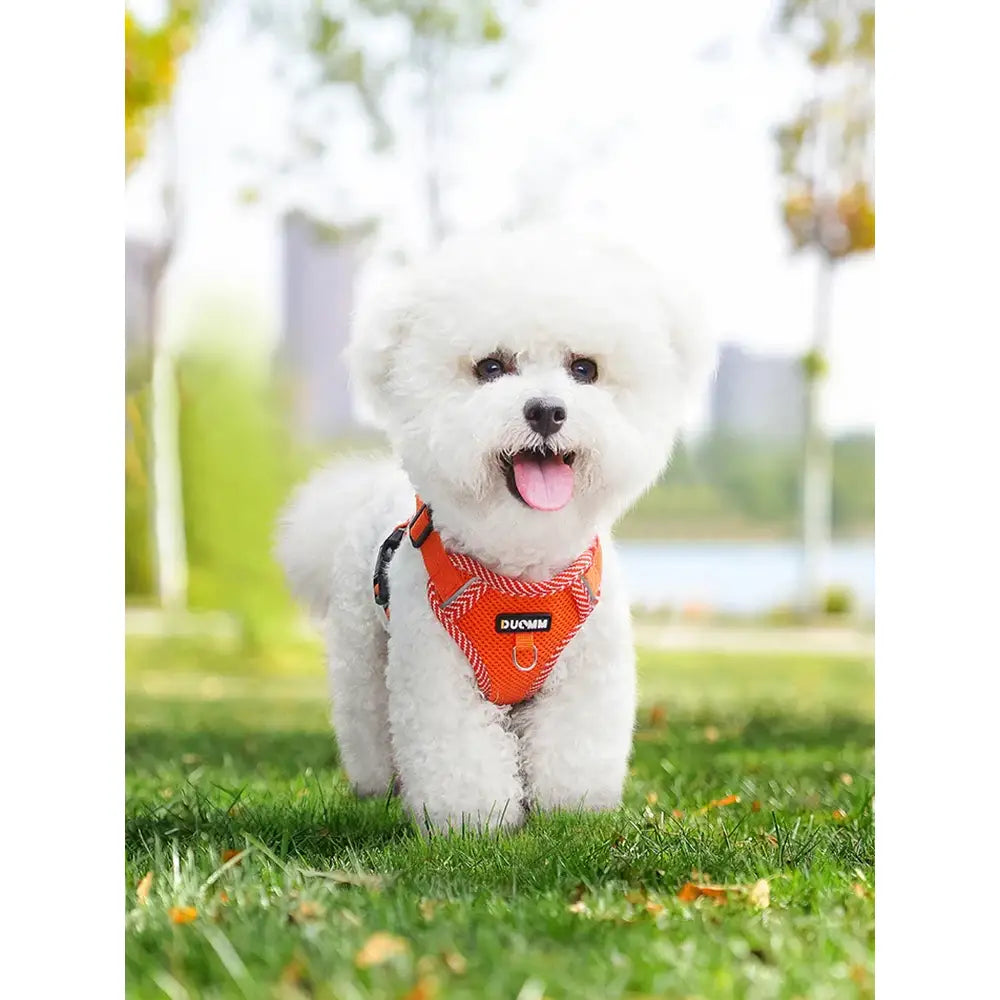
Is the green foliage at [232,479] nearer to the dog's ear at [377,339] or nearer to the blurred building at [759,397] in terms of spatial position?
the blurred building at [759,397]

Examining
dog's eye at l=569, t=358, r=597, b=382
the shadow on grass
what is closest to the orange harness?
dog's eye at l=569, t=358, r=597, b=382

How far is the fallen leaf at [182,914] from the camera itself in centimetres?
202

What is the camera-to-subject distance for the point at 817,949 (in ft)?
6.29

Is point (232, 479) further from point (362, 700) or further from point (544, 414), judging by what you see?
point (544, 414)

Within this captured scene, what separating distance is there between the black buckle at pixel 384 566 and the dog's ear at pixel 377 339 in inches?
12.0

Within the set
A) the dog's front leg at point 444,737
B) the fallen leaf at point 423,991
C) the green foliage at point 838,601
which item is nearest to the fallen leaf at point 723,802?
the dog's front leg at point 444,737

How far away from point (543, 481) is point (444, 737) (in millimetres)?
597

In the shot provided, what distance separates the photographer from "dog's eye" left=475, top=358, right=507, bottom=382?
2.39m

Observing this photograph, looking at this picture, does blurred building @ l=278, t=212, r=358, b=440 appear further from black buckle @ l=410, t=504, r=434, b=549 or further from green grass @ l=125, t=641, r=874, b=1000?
black buckle @ l=410, t=504, r=434, b=549

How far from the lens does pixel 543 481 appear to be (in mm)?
2301

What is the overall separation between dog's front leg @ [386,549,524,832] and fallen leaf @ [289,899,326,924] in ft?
1.53

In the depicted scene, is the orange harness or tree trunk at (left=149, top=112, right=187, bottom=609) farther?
tree trunk at (left=149, top=112, right=187, bottom=609)
